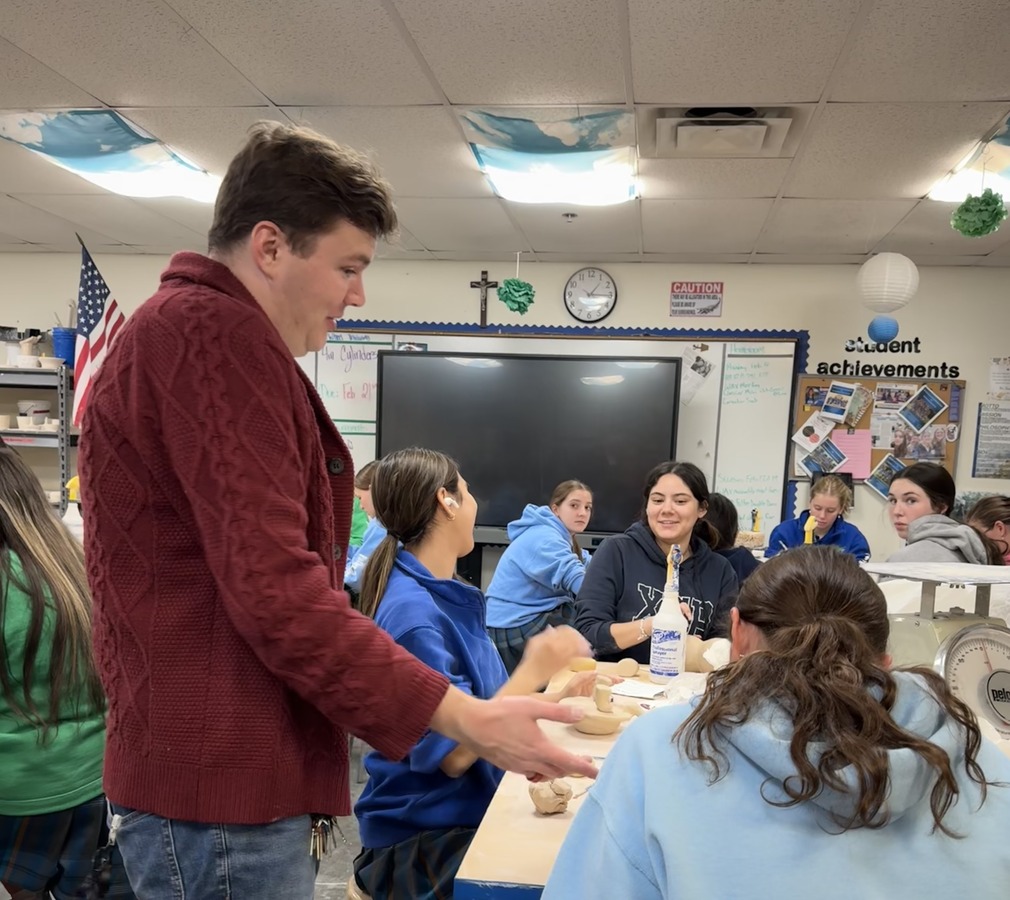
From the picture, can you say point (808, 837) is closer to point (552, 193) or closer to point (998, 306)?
point (552, 193)

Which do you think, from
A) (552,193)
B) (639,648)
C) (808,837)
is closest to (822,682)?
(808,837)

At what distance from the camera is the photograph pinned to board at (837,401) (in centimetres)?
477

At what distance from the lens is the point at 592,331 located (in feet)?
16.4

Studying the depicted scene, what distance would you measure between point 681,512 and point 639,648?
1.58 feet

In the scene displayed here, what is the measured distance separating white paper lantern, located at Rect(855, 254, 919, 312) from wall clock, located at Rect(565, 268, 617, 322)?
1542mm

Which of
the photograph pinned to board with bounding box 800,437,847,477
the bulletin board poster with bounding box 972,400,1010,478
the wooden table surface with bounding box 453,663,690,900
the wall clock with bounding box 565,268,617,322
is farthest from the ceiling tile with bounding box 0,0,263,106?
the bulletin board poster with bounding box 972,400,1010,478

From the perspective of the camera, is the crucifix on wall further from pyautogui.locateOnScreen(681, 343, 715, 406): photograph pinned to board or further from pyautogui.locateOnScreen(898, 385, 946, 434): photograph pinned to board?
pyautogui.locateOnScreen(898, 385, 946, 434): photograph pinned to board

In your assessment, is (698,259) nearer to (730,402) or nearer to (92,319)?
(730,402)

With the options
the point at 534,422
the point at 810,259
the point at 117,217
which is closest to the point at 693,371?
the point at 810,259

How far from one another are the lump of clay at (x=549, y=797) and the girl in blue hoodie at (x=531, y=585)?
1.95 metres

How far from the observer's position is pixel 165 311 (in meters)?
0.79

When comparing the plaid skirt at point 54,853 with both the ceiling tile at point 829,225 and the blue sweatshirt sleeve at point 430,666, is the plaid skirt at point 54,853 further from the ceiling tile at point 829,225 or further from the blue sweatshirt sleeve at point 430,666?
the ceiling tile at point 829,225

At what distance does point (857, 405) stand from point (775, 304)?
0.80m

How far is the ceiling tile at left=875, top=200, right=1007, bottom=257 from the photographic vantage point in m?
3.64
